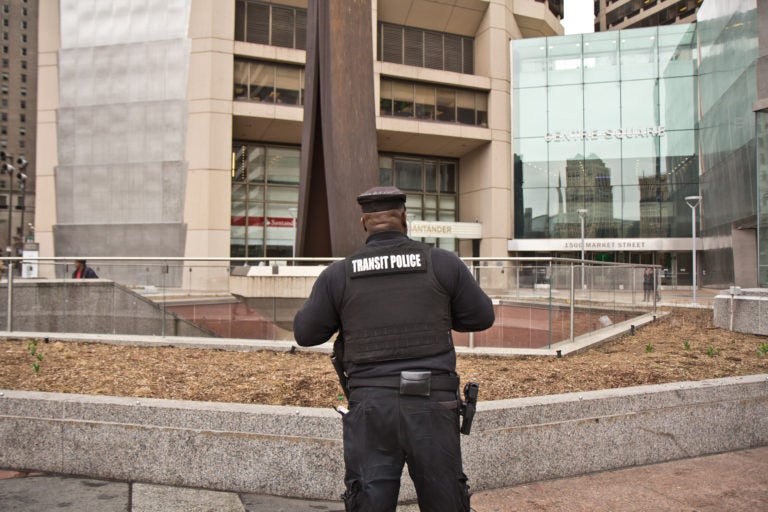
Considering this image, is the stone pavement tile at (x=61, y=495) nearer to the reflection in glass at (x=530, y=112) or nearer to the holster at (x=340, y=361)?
the holster at (x=340, y=361)

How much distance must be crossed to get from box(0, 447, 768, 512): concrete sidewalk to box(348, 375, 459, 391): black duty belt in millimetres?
1587

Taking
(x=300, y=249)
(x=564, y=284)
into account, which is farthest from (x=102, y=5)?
(x=564, y=284)

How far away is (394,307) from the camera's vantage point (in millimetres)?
2725

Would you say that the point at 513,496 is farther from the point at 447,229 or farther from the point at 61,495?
the point at 447,229

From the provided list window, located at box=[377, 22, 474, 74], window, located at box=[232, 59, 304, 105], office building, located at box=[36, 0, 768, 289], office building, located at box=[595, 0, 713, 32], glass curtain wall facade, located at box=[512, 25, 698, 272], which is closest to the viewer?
office building, located at box=[36, 0, 768, 289]

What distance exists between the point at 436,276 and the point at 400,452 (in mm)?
821

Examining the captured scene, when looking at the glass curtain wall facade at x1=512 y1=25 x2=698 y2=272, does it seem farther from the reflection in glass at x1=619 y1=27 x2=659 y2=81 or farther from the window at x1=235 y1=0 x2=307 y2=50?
the window at x1=235 y1=0 x2=307 y2=50

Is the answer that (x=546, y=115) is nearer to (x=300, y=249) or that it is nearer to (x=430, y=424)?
(x=300, y=249)

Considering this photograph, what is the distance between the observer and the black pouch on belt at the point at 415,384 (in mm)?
2564

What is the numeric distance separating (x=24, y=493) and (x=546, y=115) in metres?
40.1

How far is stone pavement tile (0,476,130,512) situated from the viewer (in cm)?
369

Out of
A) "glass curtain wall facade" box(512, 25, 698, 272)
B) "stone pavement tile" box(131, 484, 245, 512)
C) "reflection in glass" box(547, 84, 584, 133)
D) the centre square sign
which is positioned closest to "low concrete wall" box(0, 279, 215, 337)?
"stone pavement tile" box(131, 484, 245, 512)

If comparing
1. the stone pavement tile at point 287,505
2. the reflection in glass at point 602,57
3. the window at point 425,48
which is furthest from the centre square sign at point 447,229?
the stone pavement tile at point 287,505

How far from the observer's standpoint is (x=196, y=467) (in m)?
4.15
